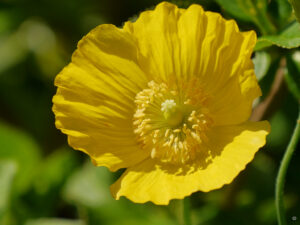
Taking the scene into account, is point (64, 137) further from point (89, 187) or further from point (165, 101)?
point (165, 101)

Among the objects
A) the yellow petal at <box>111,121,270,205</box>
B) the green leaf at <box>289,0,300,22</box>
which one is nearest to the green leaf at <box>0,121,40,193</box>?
the yellow petal at <box>111,121,270,205</box>

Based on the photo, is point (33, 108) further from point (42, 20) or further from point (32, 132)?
point (42, 20)

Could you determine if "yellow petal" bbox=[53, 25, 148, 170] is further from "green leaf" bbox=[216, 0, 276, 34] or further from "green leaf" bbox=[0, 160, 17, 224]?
"green leaf" bbox=[0, 160, 17, 224]

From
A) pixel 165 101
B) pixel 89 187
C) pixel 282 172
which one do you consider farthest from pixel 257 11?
pixel 89 187

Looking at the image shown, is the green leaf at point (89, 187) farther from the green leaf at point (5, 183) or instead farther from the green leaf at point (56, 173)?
the green leaf at point (5, 183)

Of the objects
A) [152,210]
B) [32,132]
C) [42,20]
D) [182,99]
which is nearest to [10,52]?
[42,20]

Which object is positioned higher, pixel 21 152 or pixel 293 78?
pixel 293 78
